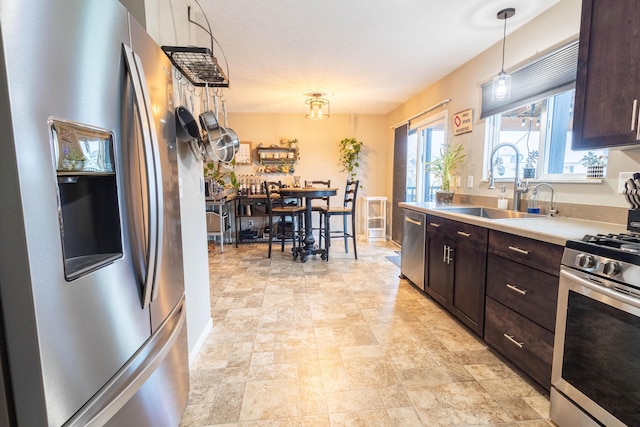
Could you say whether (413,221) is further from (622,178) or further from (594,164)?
(622,178)

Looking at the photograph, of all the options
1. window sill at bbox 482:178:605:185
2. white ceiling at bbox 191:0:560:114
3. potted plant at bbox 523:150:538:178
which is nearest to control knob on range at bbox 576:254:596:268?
window sill at bbox 482:178:605:185

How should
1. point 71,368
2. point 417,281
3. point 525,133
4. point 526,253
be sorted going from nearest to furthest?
point 71,368 → point 526,253 → point 525,133 → point 417,281

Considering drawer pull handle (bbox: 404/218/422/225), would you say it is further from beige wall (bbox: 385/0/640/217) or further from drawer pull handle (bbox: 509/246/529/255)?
drawer pull handle (bbox: 509/246/529/255)

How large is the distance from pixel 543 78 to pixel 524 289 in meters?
1.63

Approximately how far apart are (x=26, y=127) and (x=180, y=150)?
1178 millimetres

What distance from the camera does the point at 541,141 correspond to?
231 cm

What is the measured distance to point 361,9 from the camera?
7.18 ft

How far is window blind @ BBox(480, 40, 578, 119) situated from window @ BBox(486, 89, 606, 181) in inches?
2.4

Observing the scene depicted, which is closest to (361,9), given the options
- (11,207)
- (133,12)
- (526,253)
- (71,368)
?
(133,12)

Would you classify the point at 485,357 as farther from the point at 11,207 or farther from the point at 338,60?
the point at 338,60

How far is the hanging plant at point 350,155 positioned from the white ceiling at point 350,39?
1504mm

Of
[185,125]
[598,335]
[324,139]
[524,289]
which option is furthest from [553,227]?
[324,139]

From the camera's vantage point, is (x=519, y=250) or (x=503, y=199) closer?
(x=519, y=250)

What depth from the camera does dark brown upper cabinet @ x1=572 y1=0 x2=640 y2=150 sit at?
1327mm
